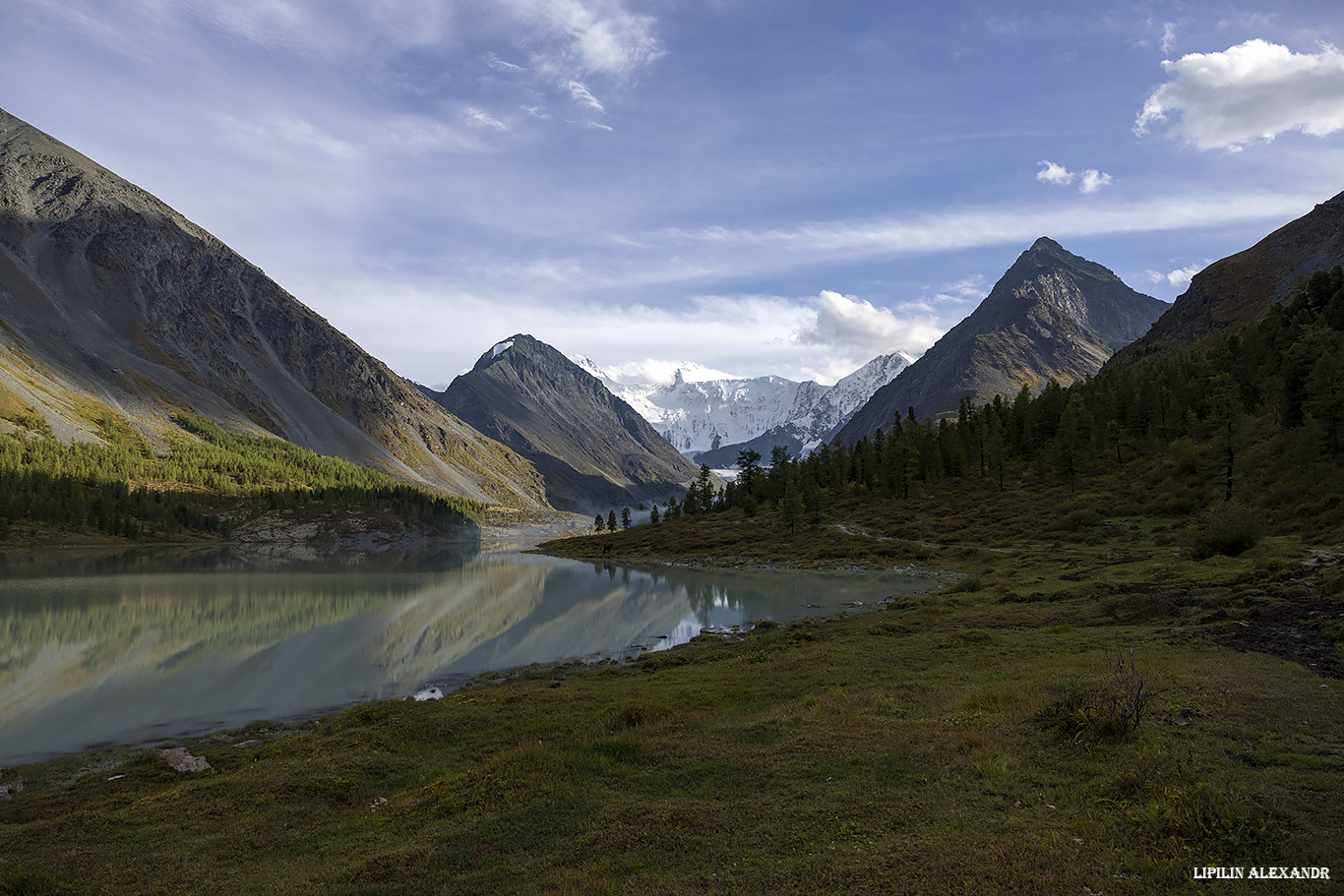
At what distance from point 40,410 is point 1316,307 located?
30673cm

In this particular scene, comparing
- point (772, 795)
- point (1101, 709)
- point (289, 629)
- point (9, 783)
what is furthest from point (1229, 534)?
point (289, 629)

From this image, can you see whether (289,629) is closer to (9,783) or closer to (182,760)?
(9,783)

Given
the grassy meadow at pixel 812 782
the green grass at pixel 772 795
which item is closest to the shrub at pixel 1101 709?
the grassy meadow at pixel 812 782

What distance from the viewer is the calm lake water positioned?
35188 mm

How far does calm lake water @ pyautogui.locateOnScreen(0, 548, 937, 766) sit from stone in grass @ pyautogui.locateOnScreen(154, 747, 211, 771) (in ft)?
16.1

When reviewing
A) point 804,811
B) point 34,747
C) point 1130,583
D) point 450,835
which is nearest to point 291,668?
point 34,747

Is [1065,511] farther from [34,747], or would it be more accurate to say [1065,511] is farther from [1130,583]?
[34,747]

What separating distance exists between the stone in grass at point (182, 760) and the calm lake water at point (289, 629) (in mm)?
4910

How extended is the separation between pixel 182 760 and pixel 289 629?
38132mm

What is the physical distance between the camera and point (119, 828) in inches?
648

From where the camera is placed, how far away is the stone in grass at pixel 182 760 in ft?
79.4

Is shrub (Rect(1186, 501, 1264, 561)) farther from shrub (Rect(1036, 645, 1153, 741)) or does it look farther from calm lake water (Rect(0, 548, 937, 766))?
shrub (Rect(1036, 645, 1153, 741))

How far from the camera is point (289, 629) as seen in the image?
59.0 meters

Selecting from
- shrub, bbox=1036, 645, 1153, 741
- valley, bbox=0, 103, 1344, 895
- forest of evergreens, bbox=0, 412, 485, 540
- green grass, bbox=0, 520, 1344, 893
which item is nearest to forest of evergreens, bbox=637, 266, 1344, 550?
valley, bbox=0, 103, 1344, 895
